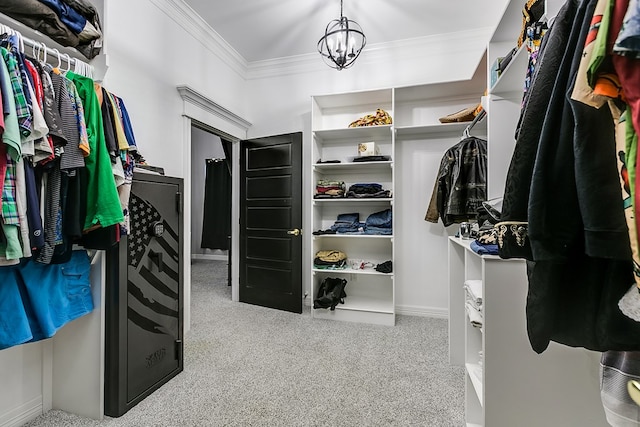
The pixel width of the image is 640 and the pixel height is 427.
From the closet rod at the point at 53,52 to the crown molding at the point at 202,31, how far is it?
1.19 meters

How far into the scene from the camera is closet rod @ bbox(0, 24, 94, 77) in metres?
1.23

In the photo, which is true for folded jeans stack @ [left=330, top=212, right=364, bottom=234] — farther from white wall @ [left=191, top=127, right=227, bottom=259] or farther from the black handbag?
white wall @ [left=191, top=127, right=227, bottom=259]

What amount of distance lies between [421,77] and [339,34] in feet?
4.72

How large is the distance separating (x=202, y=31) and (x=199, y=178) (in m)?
3.92

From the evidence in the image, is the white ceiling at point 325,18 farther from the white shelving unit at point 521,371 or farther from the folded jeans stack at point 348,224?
the white shelving unit at point 521,371

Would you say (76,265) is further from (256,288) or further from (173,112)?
(256,288)

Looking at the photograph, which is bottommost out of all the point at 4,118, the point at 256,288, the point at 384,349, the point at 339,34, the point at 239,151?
the point at 384,349

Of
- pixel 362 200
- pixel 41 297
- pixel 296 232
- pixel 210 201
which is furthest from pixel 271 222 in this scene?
pixel 210 201

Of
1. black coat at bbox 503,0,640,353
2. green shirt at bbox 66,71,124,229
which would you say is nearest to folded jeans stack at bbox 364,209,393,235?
green shirt at bbox 66,71,124,229

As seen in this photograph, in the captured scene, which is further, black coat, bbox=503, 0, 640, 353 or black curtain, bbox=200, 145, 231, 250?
black curtain, bbox=200, 145, 231, 250

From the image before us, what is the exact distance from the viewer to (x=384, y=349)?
237cm

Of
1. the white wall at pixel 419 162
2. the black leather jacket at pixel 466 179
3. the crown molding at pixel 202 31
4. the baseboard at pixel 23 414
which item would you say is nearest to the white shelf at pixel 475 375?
the black leather jacket at pixel 466 179

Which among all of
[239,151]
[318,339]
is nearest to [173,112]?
[239,151]

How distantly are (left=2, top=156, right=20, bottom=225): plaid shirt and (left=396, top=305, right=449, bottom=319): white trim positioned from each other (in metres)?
3.02
